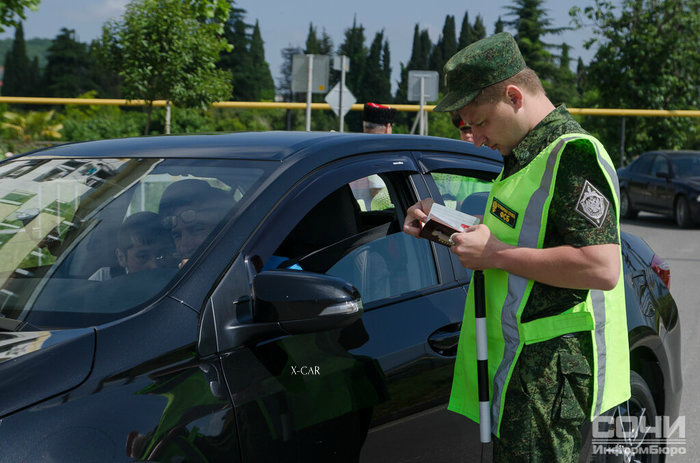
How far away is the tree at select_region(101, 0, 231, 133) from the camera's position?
14.8 m

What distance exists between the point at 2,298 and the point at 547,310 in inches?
56.9

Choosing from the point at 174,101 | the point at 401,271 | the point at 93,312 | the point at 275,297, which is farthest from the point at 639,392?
the point at 174,101

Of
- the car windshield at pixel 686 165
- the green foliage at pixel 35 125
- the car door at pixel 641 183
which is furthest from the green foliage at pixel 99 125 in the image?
the car windshield at pixel 686 165

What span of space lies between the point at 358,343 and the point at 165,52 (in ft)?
44.0

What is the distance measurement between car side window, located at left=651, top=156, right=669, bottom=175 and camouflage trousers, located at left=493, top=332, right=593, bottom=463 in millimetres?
16156

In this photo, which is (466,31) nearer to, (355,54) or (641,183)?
(355,54)

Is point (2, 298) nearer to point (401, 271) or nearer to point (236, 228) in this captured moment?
point (236, 228)

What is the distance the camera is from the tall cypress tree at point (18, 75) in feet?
288

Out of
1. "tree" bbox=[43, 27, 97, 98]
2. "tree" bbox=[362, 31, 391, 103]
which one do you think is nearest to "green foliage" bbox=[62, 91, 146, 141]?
"tree" bbox=[43, 27, 97, 98]

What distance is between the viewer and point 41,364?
1.81 meters

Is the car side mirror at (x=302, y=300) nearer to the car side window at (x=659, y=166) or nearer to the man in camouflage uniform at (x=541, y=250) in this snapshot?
the man in camouflage uniform at (x=541, y=250)

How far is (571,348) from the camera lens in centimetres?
212

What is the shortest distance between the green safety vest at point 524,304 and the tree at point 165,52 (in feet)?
42.5

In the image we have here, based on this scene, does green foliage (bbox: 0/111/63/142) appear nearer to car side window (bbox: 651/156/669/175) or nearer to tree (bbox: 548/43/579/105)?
car side window (bbox: 651/156/669/175)
